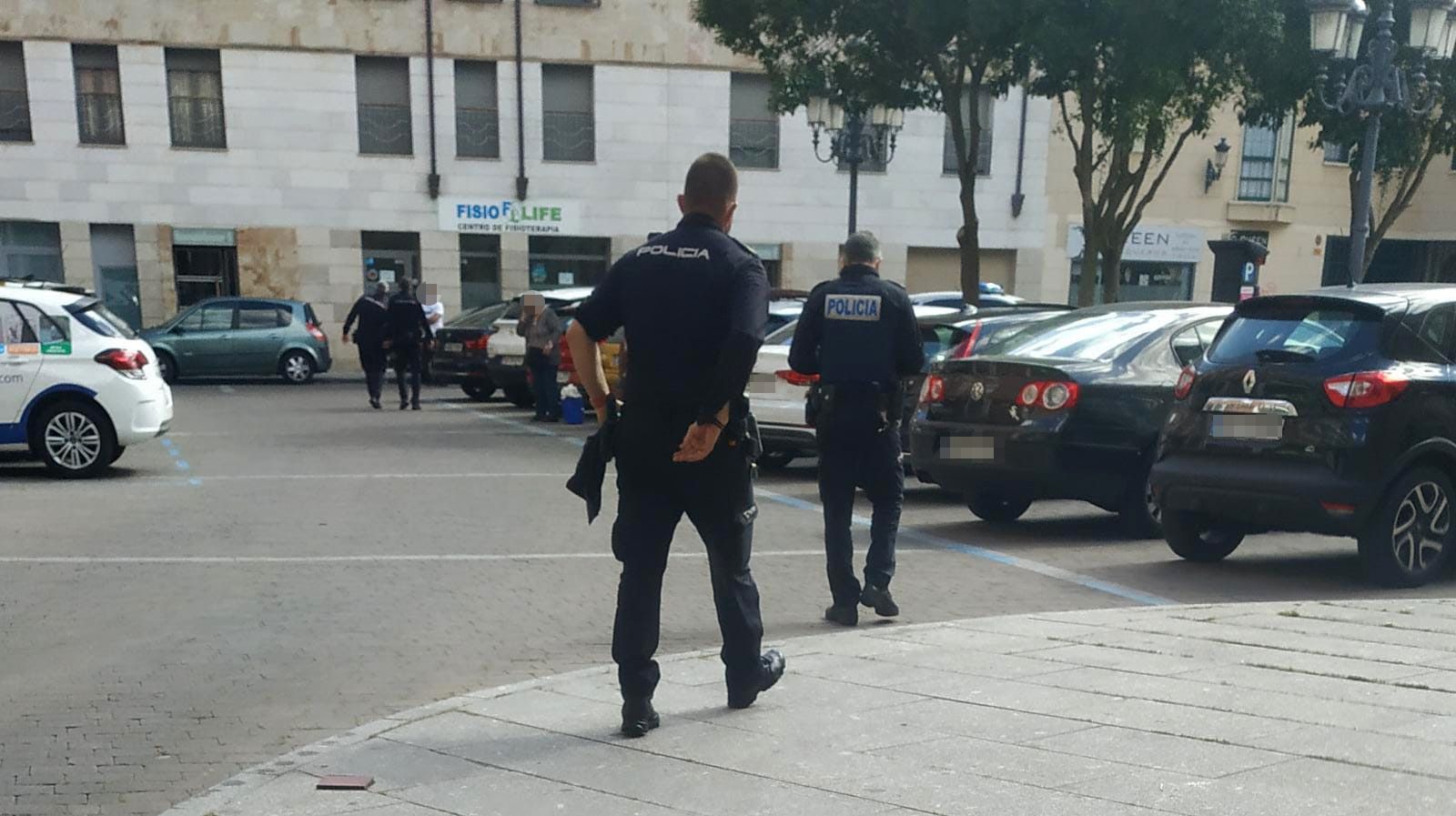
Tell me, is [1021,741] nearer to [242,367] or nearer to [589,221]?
[242,367]

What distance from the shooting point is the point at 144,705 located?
5258mm

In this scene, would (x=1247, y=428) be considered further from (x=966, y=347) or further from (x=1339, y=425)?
(x=966, y=347)

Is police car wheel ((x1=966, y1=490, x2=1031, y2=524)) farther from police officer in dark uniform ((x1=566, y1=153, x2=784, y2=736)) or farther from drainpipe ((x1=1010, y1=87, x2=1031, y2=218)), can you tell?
drainpipe ((x1=1010, y1=87, x2=1031, y2=218))

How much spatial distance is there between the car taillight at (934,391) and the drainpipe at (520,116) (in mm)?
21538

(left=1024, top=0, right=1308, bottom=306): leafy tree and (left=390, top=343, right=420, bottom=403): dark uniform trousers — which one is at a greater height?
(left=1024, top=0, right=1308, bottom=306): leafy tree

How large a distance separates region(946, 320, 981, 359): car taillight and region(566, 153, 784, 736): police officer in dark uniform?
16.6 ft

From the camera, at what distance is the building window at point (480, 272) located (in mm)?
29984

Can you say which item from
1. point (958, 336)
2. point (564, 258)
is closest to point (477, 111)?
point (564, 258)

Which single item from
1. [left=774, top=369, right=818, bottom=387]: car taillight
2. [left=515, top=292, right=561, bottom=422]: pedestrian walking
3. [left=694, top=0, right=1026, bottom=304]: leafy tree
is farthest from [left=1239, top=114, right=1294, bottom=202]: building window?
[left=774, top=369, right=818, bottom=387]: car taillight

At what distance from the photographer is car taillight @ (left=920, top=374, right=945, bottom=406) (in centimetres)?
934

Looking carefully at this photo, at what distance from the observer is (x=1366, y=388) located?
23.6ft

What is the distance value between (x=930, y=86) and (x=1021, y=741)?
651 inches

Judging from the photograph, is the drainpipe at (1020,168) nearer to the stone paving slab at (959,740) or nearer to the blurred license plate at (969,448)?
the blurred license plate at (969,448)

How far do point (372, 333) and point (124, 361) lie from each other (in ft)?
23.1
